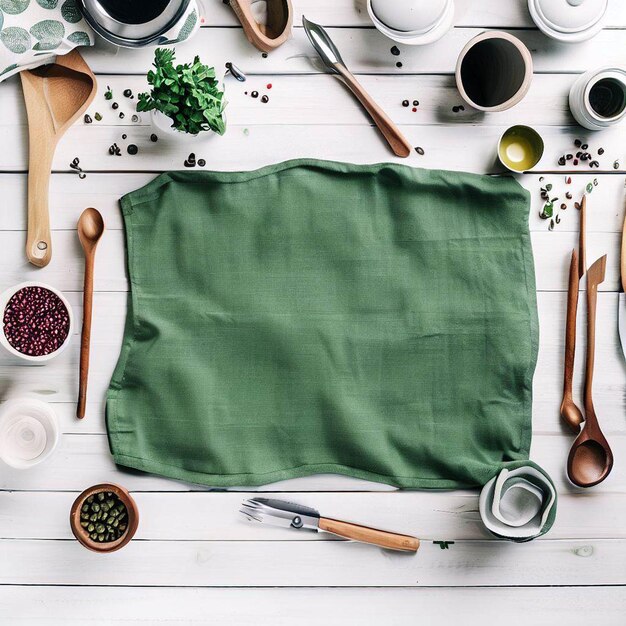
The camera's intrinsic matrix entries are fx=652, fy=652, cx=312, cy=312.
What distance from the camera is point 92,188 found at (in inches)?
47.8

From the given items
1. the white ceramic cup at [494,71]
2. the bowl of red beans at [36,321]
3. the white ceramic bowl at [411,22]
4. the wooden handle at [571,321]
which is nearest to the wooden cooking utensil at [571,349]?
the wooden handle at [571,321]

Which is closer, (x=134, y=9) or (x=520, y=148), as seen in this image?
(x=134, y=9)

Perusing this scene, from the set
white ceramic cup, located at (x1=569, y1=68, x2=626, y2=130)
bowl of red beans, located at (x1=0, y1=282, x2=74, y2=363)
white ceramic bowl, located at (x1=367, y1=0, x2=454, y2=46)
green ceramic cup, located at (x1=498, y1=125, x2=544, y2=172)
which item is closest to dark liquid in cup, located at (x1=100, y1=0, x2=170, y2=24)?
white ceramic bowl, located at (x1=367, y1=0, x2=454, y2=46)

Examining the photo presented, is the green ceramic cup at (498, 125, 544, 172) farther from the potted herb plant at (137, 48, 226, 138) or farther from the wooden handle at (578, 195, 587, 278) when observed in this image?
the potted herb plant at (137, 48, 226, 138)

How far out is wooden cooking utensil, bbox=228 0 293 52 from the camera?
1.17 m

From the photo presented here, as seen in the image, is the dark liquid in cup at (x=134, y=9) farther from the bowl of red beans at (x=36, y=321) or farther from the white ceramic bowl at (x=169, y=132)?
the bowl of red beans at (x=36, y=321)

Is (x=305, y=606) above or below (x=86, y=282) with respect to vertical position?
below

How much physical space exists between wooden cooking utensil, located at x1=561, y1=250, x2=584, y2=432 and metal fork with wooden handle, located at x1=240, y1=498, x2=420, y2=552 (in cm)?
37

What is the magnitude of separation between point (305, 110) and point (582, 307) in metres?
0.64

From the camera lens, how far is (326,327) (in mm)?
1213

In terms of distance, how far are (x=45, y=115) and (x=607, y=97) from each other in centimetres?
104

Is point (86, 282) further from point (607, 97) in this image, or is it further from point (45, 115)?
point (607, 97)

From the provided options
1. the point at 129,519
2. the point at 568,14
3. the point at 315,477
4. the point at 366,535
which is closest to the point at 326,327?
the point at 315,477

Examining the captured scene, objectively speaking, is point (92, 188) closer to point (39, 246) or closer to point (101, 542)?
point (39, 246)
